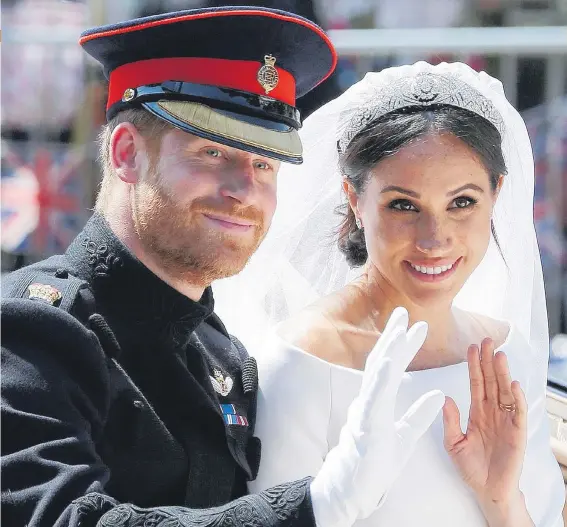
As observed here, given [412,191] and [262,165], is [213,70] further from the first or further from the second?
[412,191]

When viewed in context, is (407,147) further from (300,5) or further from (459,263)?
(300,5)

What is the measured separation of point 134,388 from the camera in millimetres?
1958

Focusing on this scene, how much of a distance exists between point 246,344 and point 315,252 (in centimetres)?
30

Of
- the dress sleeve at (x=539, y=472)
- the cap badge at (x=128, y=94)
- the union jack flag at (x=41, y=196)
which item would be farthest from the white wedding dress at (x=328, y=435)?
the union jack flag at (x=41, y=196)

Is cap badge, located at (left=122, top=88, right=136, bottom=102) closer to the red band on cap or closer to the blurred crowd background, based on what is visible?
the red band on cap

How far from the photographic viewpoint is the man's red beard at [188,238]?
6.74 ft

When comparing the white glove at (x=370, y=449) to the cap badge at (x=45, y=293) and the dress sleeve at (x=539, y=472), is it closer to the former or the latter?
the cap badge at (x=45, y=293)

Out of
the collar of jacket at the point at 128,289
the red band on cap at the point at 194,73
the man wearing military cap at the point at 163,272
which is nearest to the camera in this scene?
the man wearing military cap at the point at 163,272

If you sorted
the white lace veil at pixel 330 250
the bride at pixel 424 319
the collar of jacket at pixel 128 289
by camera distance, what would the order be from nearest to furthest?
the collar of jacket at pixel 128 289 < the bride at pixel 424 319 < the white lace veil at pixel 330 250

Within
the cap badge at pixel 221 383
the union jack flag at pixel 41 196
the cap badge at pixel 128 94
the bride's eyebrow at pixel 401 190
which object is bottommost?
the cap badge at pixel 221 383

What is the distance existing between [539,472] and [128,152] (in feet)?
4.00

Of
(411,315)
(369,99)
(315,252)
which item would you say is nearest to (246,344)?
(315,252)

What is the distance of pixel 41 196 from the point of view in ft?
16.7

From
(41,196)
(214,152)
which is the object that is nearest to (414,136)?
(214,152)
